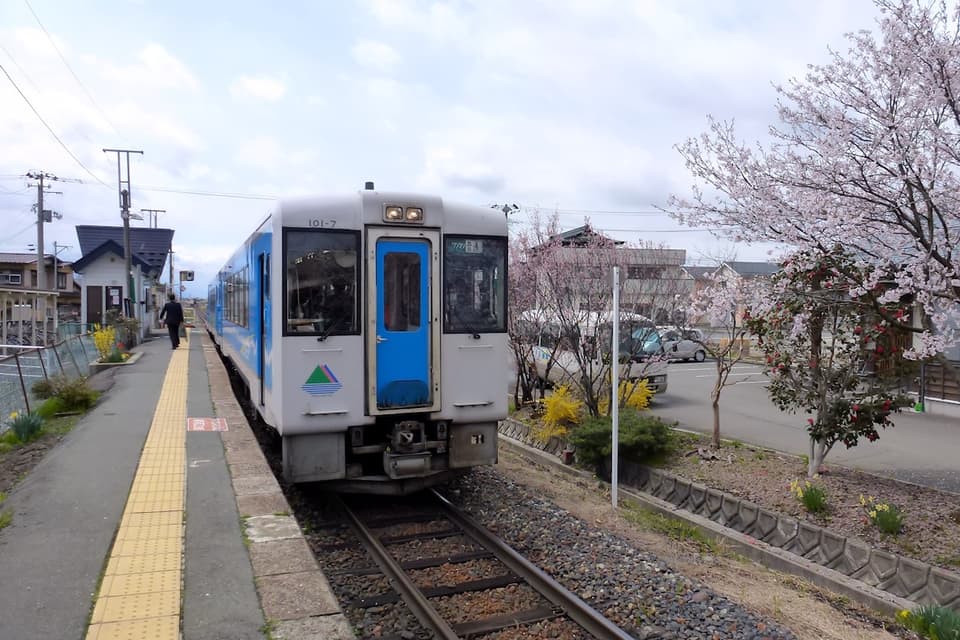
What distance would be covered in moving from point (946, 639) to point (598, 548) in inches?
98.6

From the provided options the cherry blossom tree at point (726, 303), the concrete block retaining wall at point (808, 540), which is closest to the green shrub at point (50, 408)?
the concrete block retaining wall at point (808, 540)

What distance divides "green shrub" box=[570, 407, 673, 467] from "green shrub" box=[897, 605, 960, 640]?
14.2 feet

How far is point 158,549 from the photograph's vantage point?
492 cm

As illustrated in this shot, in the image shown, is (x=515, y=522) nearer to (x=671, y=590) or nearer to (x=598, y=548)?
(x=598, y=548)

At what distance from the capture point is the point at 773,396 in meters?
9.29

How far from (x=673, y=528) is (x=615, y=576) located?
274cm

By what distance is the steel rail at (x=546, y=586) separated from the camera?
4457 millimetres

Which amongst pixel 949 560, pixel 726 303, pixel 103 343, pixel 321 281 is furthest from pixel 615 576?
pixel 103 343

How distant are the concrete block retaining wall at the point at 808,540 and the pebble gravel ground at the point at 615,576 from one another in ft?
6.56

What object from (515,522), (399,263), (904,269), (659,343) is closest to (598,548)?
(515,522)

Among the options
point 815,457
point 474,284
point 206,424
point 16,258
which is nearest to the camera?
point 474,284

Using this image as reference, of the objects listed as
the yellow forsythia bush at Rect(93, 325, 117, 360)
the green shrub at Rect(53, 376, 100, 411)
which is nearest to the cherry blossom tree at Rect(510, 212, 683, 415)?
the green shrub at Rect(53, 376, 100, 411)

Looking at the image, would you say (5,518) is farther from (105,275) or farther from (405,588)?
(105,275)

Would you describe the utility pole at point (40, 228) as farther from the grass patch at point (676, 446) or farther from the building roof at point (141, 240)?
the grass patch at point (676, 446)
